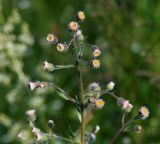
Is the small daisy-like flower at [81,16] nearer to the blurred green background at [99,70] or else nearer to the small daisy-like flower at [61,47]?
the small daisy-like flower at [61,47]

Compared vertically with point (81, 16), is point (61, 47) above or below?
below

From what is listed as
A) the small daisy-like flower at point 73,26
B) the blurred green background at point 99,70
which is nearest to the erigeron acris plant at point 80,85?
the small daisy-like flower at point 73,26

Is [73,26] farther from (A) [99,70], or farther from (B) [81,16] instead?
(A) [99,70]

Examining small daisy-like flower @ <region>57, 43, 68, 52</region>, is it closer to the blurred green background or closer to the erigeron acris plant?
Answer: the erigeron acris plant

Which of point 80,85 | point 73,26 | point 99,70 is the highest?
point 99,70

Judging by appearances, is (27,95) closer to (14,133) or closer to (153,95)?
(14,133)

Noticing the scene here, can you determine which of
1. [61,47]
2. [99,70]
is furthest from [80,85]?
[99,70]

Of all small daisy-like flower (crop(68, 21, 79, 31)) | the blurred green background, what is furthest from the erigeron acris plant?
the blurred green background

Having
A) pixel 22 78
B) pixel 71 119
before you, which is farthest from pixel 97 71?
pixel 22 78

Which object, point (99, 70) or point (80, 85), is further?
point (99, 70)
